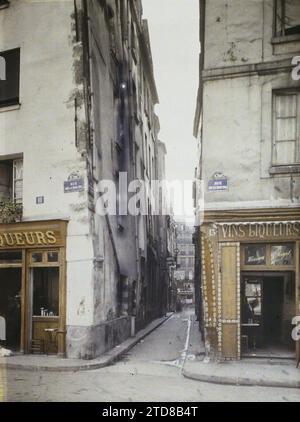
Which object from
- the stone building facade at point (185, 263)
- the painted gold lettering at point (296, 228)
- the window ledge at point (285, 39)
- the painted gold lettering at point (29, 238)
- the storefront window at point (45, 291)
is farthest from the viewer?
the stone building facade at point (185, 263)

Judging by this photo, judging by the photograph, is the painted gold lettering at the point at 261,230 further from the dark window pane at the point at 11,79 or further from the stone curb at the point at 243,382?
the dark window pane at the point at 11,79

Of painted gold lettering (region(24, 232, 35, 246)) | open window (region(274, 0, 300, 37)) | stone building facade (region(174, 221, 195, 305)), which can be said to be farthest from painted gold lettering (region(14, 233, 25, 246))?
stone building facade (region(174, 221, 195, 305))

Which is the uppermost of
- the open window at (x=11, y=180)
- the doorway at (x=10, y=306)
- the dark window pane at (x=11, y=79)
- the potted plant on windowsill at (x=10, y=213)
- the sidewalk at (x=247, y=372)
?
the dark window pane at (x=11, y=79)

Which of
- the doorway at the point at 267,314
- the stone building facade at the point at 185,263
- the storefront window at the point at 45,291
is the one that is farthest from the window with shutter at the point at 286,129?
the stone building facade at the point at 185,263

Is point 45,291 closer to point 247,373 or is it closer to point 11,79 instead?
point 247,373

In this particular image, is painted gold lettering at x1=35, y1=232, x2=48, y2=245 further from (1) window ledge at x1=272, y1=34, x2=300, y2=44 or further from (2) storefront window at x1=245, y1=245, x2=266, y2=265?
(1) window ledge at x1=272, y1=34, x2=300, y2=44

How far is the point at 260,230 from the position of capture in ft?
34.5

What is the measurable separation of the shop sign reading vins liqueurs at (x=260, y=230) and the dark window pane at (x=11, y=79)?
23.6ft

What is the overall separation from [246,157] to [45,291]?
6448mm

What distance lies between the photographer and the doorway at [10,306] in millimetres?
12523

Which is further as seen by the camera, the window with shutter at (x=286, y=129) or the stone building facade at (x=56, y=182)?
the stone building facade at (x=56, y=182)
